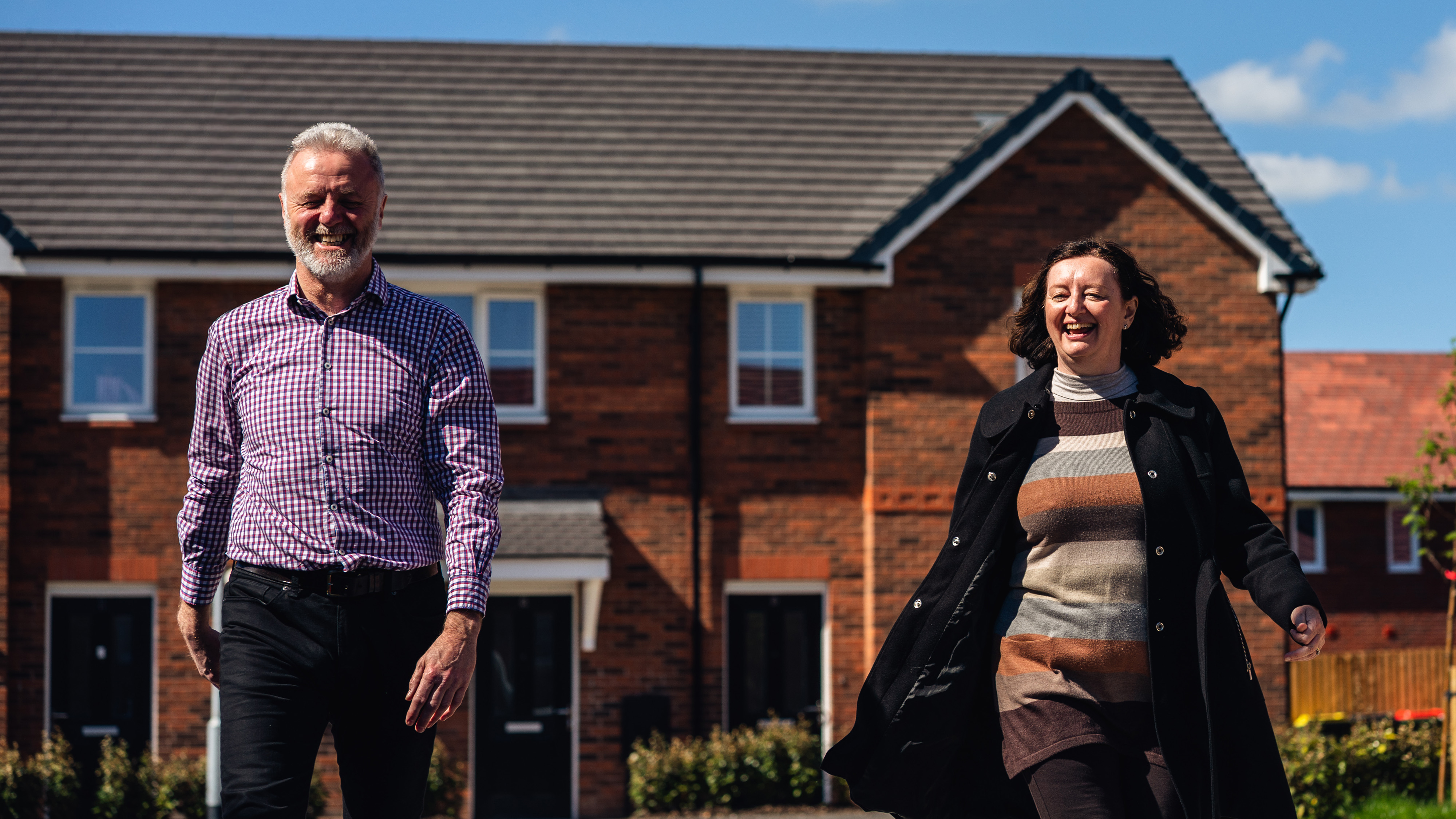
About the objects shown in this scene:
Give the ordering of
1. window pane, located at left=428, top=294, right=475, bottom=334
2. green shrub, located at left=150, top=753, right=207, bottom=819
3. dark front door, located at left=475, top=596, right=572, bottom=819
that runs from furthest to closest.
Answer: window pane, located at left=428, top=294, right=475, bottom=334
dark front door, located at left=475, top=596, right=572, bottom=819
green shrub, located at left=150, top=753, right=207, bottom=819

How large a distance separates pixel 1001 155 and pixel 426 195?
6334 millimetres

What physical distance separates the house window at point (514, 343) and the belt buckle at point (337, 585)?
11692 mm

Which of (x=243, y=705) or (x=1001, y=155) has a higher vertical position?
(x=1001, y=155)

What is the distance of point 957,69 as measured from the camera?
18156 millimetres

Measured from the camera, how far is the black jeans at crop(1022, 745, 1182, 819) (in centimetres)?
332

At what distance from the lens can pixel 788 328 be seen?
50.0 feet

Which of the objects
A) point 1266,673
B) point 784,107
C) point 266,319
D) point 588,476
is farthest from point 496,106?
point 266,319

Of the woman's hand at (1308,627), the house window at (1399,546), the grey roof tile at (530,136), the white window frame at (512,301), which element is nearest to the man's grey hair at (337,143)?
the woman's hand at (1308,627)

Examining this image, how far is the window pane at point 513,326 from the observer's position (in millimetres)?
14930

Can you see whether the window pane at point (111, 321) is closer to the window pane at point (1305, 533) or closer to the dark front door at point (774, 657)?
the dark front door at point (774, 657)

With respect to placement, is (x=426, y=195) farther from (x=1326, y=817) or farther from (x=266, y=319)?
(x=266, y=319)

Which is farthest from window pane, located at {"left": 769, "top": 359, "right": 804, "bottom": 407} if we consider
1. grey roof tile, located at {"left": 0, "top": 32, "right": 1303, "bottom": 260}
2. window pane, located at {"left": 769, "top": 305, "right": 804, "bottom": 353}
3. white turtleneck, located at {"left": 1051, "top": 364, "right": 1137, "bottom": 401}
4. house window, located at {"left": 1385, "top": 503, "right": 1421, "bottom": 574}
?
house window, located at {"left": 1385, "top": 503, "right": 1421, "bottom": 574}

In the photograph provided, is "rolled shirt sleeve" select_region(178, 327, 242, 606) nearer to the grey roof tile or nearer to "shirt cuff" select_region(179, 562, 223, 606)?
"shirt cuff" select_region(179, 562, 223, 606)

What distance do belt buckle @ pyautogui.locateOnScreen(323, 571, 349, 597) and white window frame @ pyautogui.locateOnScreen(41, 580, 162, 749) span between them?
487 inches
